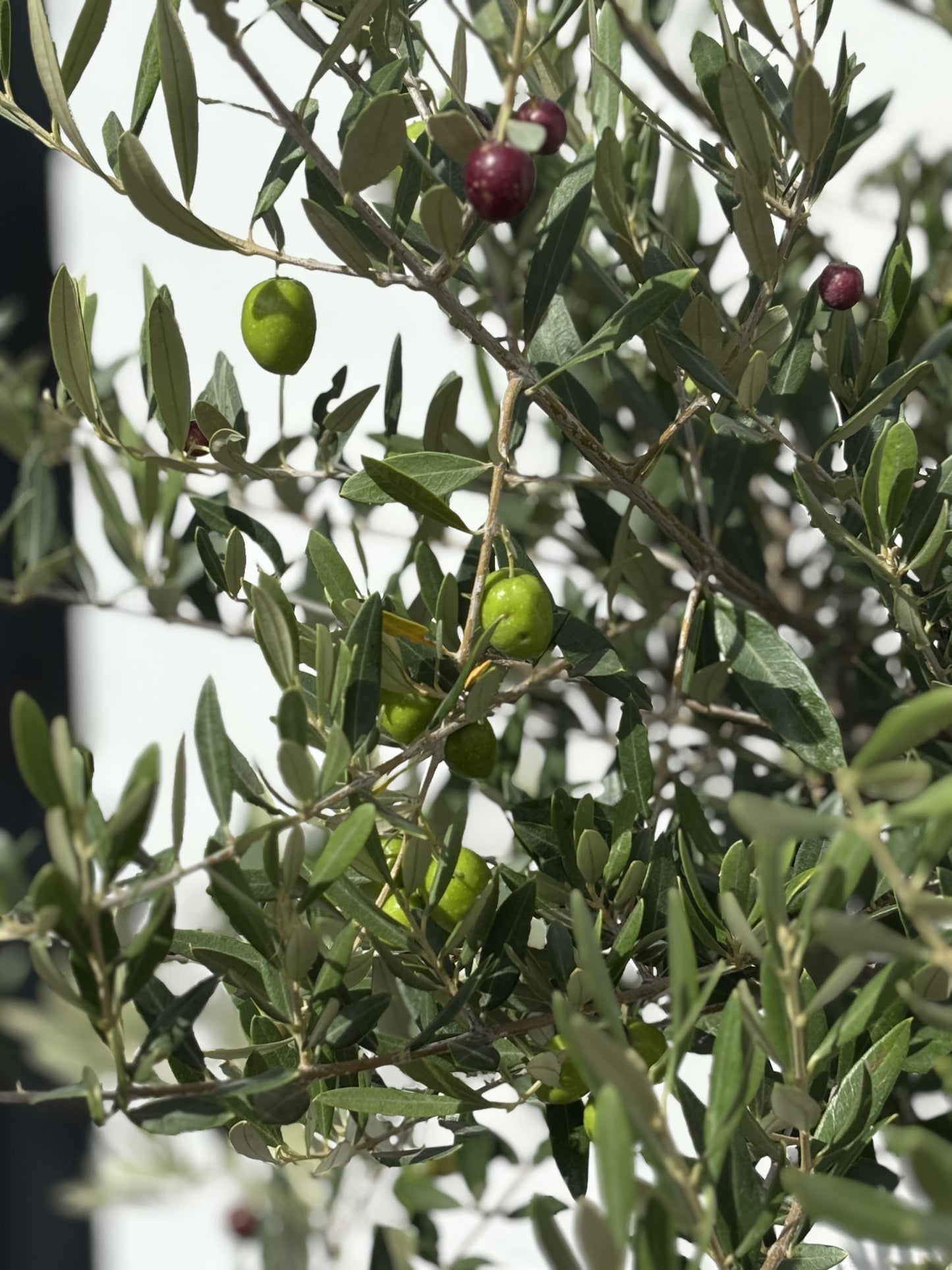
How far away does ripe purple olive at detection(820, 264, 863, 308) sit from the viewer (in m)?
0.43

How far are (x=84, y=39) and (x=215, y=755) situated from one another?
25 cm

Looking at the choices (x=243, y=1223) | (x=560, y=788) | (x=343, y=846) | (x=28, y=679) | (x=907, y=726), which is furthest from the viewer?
(x=28, y=679)

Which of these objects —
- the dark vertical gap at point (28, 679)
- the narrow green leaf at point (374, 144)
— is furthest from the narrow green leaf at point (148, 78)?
the dark vertical gap at point (28, 679)

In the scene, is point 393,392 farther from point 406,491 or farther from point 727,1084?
point 727,1084

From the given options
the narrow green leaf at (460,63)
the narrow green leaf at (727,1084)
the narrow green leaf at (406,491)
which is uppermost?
the narrow green leaf at (460,63)

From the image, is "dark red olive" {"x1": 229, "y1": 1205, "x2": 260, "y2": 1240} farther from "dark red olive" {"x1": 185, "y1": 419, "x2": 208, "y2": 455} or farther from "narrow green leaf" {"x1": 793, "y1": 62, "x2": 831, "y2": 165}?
"narrow green leaf" {"x1": 793, "y1": 62, "x2": 831, "y2": 165}

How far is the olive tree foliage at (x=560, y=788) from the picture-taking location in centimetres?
27

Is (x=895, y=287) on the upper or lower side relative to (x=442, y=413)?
upper

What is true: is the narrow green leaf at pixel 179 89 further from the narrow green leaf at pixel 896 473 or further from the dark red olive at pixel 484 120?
the narrow green leaf at pixel 896 473

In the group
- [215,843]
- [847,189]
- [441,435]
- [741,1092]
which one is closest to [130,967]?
[215,843]

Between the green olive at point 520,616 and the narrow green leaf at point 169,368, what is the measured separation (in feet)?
0.46

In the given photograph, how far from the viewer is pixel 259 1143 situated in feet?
1.32

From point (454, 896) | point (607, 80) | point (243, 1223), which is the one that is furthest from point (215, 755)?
point (243, 1223)

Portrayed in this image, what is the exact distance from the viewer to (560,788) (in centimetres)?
42
